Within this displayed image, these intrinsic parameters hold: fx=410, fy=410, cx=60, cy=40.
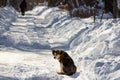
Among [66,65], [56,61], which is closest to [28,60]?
[56,61]

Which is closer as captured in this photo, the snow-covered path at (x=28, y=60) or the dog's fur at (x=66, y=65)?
the snow-covered path at (x=28, y=60)

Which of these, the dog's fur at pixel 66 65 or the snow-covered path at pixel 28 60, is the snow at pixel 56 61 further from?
the dog's fur at pixel 66 65

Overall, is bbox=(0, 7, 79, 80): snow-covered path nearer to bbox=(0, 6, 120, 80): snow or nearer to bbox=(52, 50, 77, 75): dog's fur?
bbox=(0, 6, 120, 80): snow

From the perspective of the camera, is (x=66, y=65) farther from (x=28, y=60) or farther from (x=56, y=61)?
(x=28, y=60)

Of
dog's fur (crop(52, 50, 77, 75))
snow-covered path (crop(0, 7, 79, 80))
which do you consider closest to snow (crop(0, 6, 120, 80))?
snow-covered path (crop(0, 7, 79, 80))

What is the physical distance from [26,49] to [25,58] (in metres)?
2.27

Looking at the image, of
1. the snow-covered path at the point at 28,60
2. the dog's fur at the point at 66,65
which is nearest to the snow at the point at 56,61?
the snow-covered path at the point at 28,60

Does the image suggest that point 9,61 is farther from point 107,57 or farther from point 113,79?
point 113,79

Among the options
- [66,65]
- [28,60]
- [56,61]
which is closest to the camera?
[66,65]

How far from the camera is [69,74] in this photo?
1036cm

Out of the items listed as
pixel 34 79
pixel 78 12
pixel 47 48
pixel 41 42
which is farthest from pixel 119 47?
pixel 78 12

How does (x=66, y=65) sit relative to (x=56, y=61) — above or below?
above

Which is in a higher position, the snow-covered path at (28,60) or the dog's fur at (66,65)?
the dog's fur at (66,65)

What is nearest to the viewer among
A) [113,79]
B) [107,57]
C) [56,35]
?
[113,79]
